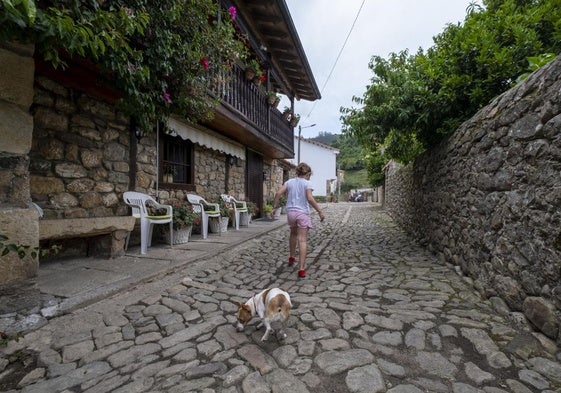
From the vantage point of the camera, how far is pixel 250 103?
6.44 m

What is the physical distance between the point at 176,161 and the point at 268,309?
4.70 meters

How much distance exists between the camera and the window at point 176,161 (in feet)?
17.7

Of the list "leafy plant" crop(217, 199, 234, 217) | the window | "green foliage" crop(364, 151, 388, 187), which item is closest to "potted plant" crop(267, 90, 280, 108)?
the window

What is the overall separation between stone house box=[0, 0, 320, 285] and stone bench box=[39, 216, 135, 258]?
12 millimetres

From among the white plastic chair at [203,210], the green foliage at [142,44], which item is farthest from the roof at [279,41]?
the white plastic chair at [203,210]

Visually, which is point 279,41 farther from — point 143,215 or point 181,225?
point 143,215

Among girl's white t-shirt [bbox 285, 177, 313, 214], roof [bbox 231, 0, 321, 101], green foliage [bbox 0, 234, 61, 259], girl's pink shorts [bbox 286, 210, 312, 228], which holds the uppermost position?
roof [bbox 231, 0, 321, 101]

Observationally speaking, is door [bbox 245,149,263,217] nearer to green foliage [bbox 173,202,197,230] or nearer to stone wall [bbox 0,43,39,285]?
green foliage [bbox 173,202,197,230]

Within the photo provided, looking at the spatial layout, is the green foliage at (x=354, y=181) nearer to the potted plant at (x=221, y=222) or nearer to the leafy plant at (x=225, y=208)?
the leafy plant at (x=225, y=208)

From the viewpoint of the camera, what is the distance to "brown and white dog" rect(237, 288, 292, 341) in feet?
6.42

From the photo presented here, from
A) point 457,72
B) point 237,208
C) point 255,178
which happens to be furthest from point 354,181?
point 457,72

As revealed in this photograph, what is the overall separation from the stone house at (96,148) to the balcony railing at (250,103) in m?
0.03

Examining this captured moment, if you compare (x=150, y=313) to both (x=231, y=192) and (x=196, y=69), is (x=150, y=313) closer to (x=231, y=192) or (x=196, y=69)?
(x=196, y=69)

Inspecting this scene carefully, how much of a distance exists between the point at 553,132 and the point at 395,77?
3.36 m
